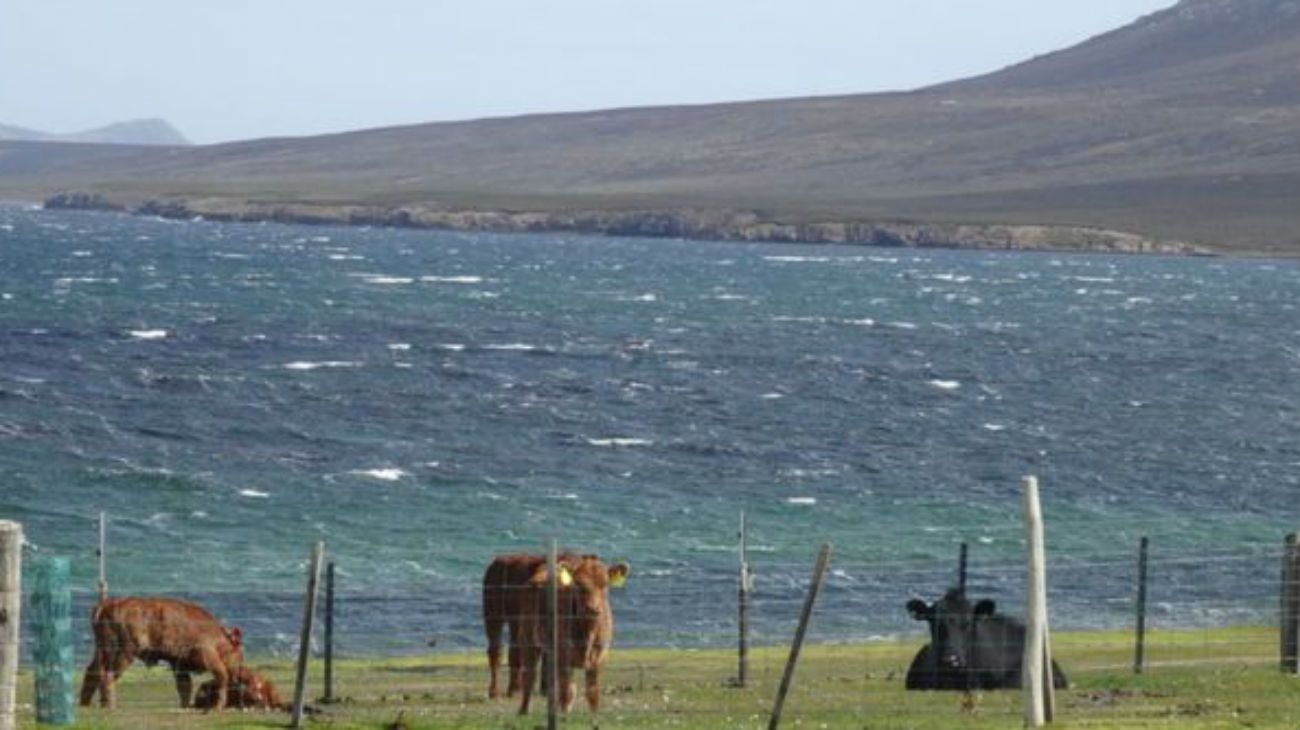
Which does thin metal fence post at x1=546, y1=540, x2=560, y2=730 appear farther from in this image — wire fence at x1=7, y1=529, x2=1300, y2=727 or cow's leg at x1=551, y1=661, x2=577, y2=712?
cow's leg at x1=551, y1=661, x2=577, y2=712

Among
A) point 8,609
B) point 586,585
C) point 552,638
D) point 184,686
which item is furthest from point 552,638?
point 184,686

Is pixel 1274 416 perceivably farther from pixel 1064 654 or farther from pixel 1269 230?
pixel 1269 230

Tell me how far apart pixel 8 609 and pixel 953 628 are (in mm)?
9551

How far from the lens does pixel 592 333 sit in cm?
8994

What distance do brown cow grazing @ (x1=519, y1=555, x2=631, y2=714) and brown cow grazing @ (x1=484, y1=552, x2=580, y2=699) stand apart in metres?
0.30

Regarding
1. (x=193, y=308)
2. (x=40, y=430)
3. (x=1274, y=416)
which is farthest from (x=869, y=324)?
(x=40, y=430)

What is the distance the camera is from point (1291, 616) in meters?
24.3

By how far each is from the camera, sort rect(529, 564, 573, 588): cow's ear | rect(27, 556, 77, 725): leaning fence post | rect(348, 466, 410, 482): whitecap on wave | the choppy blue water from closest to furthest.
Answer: rect(27, 556, 77, 725): leaning fence post, rect(529, 564, 573, 588): cow's ear, the choppy blue water, rect(348, 466, 410, 482): whitecap on wave

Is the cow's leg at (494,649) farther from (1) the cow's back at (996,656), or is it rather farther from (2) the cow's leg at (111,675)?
(1) the cow's back at (996,656)

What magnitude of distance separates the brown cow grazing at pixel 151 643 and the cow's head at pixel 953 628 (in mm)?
5577

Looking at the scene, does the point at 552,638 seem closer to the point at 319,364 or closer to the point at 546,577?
the point at 546,577

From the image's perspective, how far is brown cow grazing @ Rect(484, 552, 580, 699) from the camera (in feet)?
71.8

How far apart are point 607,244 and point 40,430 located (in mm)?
139397

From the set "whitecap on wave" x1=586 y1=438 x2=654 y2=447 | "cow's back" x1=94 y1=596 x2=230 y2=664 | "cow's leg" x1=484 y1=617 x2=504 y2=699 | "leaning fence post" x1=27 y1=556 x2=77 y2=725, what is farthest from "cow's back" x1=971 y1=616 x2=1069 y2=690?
"whitecap on wave" x1=586 y1=438 x2=654 y2=447
